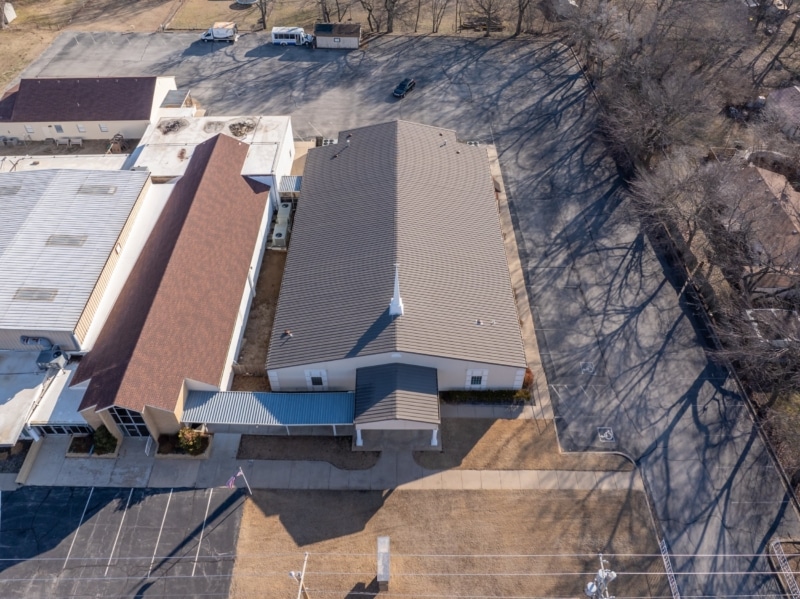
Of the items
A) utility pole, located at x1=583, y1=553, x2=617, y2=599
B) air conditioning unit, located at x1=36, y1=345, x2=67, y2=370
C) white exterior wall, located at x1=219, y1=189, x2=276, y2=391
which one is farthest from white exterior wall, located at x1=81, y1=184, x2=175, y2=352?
utility pole, located at x1=583, y1=553, x2=617, y2=599

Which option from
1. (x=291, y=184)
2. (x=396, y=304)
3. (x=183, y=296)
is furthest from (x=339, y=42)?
(x=396, y=304)

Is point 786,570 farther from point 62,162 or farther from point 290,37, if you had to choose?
point 290,37

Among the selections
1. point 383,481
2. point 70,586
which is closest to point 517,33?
point 383,481

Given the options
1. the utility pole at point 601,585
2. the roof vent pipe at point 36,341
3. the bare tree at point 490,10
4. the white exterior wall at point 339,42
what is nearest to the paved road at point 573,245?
the white exterior wall at point 339,42

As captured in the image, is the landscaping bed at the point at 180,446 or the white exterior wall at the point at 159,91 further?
the white exterior wall at the point at 159,91

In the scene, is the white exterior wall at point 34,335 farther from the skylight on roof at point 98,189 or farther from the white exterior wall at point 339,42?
the white exterior wall at point 339,42

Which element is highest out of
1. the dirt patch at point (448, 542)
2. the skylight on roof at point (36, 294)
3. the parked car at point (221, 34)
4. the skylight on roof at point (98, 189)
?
the parked car at point (221, 34)

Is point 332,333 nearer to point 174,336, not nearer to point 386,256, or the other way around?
point 386,256
